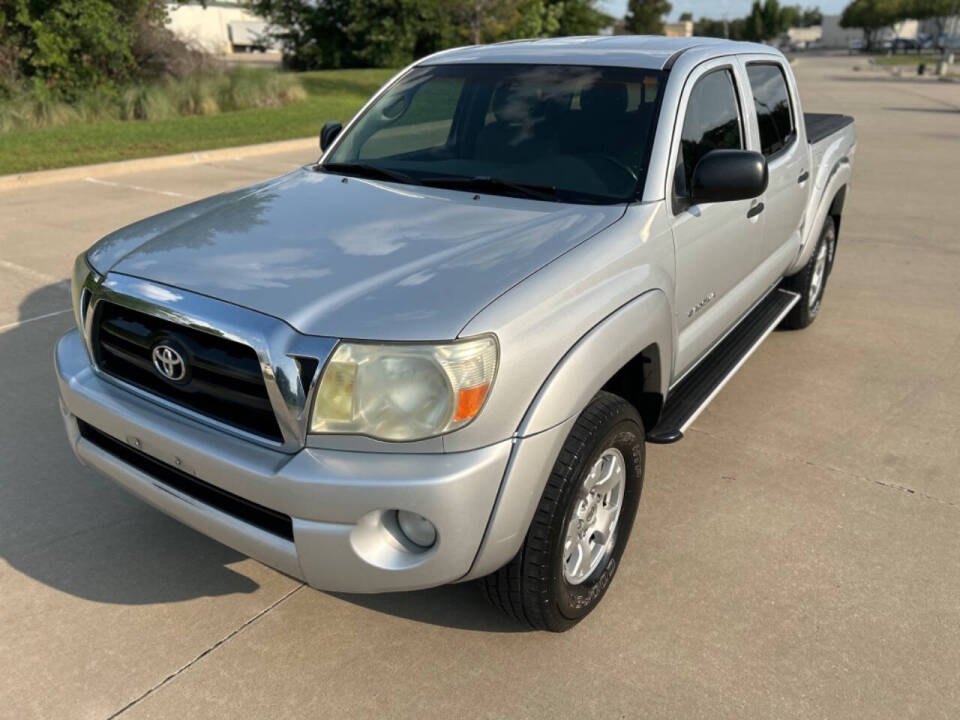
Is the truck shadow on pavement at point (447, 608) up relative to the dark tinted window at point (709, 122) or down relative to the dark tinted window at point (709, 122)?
down

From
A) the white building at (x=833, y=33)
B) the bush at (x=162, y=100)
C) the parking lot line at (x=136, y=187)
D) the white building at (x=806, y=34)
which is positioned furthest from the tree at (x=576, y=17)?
the white building at (x=806, y=34)

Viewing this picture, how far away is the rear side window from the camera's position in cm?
428

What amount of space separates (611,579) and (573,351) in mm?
972

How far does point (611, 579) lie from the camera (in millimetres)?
3006

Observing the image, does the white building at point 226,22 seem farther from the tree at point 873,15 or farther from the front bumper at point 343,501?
the front bumper at point 343,501

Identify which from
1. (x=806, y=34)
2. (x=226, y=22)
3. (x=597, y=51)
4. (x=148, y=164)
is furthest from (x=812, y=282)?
(x=806, y=34)

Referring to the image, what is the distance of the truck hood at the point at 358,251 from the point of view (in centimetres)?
234

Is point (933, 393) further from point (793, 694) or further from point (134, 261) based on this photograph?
point (134, 261)

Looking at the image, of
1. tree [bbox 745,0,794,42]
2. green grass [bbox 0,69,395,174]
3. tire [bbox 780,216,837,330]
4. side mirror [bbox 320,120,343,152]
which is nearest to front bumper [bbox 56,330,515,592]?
side mirror [bbox 320,120,343,152]

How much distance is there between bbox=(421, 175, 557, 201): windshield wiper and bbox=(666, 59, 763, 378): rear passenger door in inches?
17.7

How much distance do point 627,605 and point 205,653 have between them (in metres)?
1.40

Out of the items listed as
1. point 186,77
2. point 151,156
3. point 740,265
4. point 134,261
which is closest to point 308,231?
point 134,261

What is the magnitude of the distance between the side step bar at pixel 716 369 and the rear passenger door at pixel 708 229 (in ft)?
0.39

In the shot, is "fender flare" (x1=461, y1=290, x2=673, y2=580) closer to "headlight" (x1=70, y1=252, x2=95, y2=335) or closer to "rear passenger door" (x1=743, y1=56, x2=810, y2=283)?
"headlight" (x1=70, y1=252, x2=95, y2=335)
